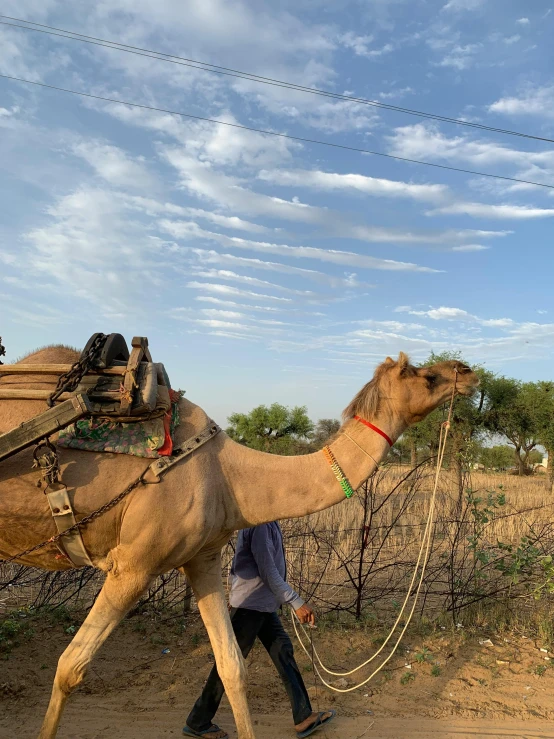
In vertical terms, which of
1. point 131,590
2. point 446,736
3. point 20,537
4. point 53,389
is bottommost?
point 446,736

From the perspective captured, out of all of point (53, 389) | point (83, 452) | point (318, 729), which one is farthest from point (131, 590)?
point (318, 729)

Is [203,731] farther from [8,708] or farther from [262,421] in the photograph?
[262,421]

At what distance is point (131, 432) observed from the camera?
3.47m

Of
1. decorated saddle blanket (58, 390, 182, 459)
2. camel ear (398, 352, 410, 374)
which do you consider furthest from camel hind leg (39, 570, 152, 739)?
camel ear (398, 352, 410, 374)

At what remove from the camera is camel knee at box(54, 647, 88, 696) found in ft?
11.1

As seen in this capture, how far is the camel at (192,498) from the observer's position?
3.37 metres

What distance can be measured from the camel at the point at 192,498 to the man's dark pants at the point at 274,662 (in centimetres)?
57

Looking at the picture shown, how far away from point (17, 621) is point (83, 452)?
371 centimetres

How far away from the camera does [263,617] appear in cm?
449

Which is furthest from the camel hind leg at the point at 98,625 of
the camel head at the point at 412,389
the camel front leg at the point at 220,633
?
the camel head at the point at 412,389

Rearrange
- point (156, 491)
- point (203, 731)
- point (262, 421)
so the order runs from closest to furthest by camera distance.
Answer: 1. point (156, 491)
2. point (203, 731)
3. point (262, 421)

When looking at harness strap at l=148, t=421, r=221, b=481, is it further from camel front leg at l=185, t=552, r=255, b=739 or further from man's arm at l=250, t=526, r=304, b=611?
man's arm at l=250, t=526, r=304, b=611

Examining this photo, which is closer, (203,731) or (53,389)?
(53,389)

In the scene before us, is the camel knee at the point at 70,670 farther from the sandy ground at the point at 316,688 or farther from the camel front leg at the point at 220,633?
the sandy ground at the point at 316,688
